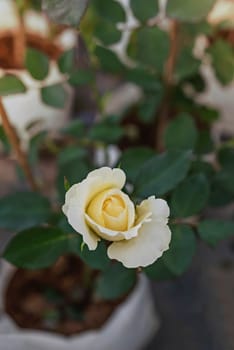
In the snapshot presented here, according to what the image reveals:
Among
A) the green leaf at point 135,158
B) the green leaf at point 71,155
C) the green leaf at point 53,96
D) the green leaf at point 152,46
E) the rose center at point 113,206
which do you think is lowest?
the green leaf at point 71,155

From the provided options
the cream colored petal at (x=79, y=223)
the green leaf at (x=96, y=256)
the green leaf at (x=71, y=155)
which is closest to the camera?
the cream colored petal at (x=79, y=223)

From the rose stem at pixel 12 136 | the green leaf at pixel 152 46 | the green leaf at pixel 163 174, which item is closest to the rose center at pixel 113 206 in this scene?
the green leaf at pixel 163 174

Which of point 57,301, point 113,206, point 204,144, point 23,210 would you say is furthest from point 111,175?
point 57,301

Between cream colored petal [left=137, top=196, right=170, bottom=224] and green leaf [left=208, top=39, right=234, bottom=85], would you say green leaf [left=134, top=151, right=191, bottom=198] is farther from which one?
green leaf [left=208, top=39, right=234, bottom=85]

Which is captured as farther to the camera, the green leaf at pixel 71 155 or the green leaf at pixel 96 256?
the green leaf at pixel 71 155

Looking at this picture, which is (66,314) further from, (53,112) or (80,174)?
(53,112)

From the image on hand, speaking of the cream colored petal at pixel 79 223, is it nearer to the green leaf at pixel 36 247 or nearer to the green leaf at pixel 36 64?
the green leaf at pixel 36 247
